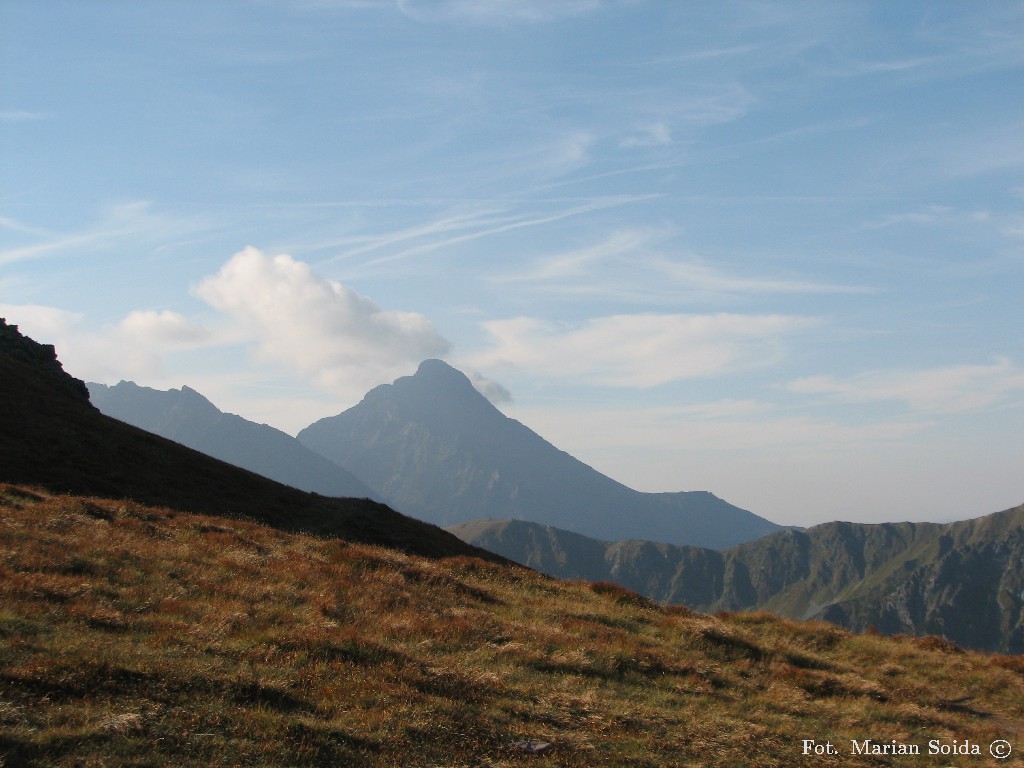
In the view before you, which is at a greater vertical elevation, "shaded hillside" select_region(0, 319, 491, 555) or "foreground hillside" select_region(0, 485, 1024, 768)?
"shaded hillside" select_region(0, 319, 491, 555)

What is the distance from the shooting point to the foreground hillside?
1093 cm

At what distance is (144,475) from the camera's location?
40.6m

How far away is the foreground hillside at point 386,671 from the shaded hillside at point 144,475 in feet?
32.4

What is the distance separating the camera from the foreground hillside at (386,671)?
10930 mm

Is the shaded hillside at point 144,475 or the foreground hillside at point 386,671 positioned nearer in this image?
the foreground hillside at point 386,671

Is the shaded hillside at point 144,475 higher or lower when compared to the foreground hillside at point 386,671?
higher

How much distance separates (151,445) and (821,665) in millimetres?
41038

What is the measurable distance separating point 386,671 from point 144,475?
3166cm

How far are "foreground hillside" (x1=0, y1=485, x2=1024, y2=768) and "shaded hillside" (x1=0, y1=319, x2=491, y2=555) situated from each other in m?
9.88

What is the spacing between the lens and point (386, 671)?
14.6 metres

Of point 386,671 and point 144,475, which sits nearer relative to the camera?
point 386,671

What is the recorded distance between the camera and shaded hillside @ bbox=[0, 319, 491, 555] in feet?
120

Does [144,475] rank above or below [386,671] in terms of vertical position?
above

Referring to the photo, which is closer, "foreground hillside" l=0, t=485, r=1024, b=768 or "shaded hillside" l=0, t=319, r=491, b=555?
"foreground hillside" l=0, t=485, r=1024, b=768
